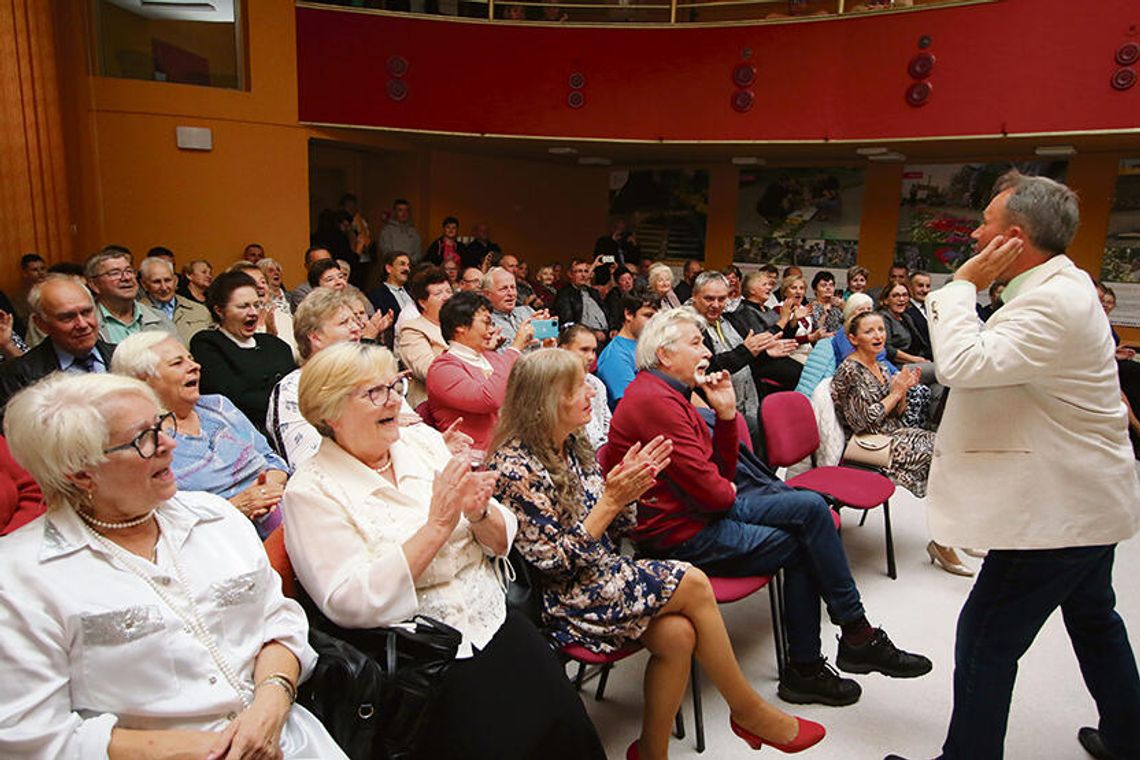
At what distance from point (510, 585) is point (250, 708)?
2.61 feet

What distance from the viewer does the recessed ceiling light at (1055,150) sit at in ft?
25.9

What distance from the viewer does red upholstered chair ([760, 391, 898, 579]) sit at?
10.8ft

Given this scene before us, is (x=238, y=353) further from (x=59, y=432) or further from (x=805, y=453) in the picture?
(x=805, y=453)

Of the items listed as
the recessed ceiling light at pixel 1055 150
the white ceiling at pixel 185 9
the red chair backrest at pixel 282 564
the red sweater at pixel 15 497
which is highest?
the white ceiling at pixel 185 9

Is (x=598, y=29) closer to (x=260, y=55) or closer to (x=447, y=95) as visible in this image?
(x=447, y=95)

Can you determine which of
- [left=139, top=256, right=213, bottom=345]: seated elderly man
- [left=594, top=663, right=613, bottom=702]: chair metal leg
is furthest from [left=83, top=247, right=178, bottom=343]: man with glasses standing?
[left=594, top=663, right=613, bottom=702]: chair metal leg

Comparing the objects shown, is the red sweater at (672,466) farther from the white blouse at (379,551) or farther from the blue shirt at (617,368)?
the blue shirt at (617,368)

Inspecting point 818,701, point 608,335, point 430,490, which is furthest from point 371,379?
point 608,335

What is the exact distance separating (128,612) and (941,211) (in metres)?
10.2

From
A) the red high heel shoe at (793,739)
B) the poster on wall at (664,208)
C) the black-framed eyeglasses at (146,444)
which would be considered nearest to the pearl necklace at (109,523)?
the black-framed eyeglasses at (146,444)

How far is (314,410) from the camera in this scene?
1891 mm

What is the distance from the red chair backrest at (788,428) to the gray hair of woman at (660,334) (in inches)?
36.1

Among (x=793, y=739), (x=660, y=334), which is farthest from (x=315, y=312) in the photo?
(x=793, y=739)

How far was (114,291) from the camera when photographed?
3691mm
